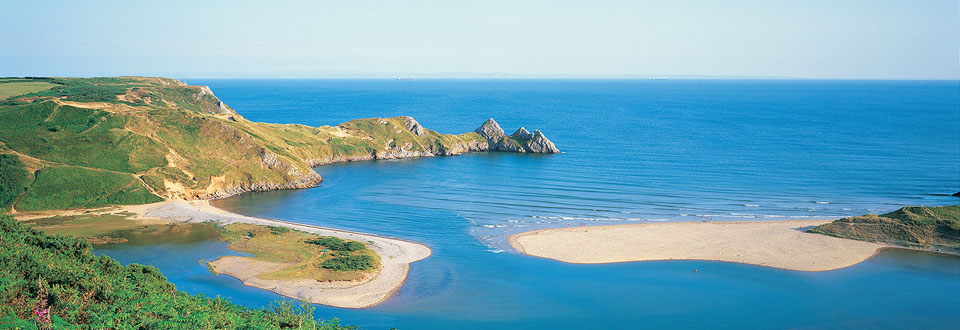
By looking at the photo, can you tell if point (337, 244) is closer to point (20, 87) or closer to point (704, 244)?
point (704, 244)

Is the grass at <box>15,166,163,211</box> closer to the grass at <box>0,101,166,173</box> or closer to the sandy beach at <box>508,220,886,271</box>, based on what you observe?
the grass at <box>0,101,166,173</box>

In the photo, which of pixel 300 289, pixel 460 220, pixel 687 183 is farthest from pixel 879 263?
pixel 300 289

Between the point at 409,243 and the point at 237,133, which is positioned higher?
the point at 237,133

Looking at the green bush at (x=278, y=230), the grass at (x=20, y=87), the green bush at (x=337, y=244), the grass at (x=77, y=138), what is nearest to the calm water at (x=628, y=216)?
the green bush at (x=278, y=230)

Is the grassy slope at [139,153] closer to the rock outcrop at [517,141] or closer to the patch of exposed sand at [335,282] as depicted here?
the patch of exposed sand at [335,282]

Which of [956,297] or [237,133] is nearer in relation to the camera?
[956,297]

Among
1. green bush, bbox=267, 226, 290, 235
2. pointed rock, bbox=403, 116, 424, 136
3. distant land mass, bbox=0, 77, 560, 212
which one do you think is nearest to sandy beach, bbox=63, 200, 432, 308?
green bush, bbox=267, 226, 290, 235

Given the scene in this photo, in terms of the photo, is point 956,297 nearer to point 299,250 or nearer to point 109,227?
point 299,250

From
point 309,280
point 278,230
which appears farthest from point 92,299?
point 278,230
